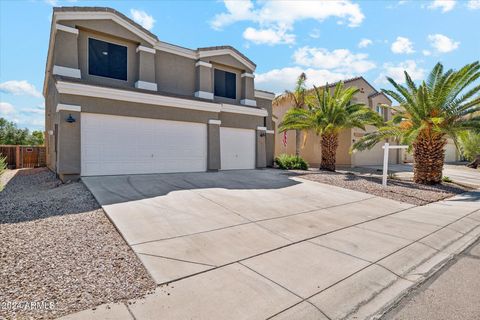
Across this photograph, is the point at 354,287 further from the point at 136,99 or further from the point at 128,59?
the point at 128,59

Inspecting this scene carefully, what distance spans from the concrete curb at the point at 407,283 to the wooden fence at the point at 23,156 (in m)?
23.1

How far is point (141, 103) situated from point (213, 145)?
158 inches

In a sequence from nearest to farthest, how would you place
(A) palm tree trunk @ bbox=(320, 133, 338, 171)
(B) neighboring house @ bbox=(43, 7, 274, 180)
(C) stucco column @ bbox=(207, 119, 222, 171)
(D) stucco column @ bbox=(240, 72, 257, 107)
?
(B) neighboring house @ bbox=(43, 7, 274, 180)
(C) stucco column @ bbox=(207, 119, 222, 171)
(A) palm tree trunk @ bbox=(320, 133, 338, 171)
(D) stucco column @ bbox=(240, 72, 257, 107)

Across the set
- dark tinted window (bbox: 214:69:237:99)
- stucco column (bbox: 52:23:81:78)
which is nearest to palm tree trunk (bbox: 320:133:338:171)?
dark tinted window (bbox: 214:69:237:99)

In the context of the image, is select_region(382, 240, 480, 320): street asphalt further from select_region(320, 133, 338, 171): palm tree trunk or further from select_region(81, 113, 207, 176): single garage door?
select_region(320, 133, 338, 171): palm tree trunk

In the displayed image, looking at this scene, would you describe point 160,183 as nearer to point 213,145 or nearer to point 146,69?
point 213,145

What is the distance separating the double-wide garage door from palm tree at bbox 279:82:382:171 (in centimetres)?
535

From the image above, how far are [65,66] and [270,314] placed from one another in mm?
13189

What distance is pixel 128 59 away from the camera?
558 inches

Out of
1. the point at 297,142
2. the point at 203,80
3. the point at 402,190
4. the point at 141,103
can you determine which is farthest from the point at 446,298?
the point at 297,142

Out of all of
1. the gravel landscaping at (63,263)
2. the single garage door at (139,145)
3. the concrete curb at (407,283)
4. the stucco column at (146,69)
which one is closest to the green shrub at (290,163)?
the single garage door at (139,145)

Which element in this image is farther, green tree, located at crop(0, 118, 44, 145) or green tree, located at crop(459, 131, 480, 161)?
green tree, located at crop(0, 118, 44, 145)

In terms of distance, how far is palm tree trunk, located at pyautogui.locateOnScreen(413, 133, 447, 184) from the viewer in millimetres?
13492

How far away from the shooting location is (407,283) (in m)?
4.07
